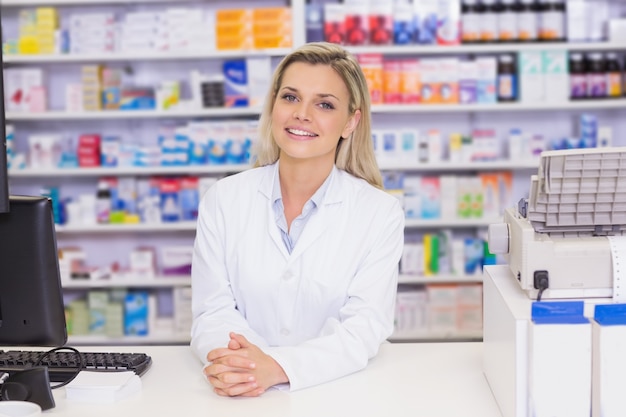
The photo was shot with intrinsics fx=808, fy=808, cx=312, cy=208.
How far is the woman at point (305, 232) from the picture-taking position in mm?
2146

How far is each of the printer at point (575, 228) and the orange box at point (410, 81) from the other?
2613mm

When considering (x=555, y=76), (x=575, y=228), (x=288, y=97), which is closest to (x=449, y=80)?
(x=555, y=76)

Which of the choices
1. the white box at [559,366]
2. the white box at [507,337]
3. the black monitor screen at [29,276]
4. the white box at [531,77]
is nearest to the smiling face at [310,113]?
the white box at [507,337]

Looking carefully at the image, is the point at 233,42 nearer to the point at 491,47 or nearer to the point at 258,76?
the point at 258,76

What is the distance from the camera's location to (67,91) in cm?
442

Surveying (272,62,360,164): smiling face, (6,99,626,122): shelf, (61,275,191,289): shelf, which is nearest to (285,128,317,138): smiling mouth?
(272,62,360,164): smiling face

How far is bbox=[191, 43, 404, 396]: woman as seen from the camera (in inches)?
84.5

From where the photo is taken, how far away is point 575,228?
1756 millimetres

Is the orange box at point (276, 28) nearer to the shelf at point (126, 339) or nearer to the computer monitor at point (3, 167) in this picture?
the shelf at point (126, 339)

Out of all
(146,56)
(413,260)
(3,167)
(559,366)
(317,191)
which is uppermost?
(146,56)

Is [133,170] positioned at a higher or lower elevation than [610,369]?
higher

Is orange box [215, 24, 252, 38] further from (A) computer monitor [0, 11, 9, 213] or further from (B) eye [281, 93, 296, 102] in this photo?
(A) computer monitor [0, 11, 9, 213]

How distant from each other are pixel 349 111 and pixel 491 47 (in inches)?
82.7

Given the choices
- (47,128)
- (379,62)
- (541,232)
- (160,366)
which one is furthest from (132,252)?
(541,232)
